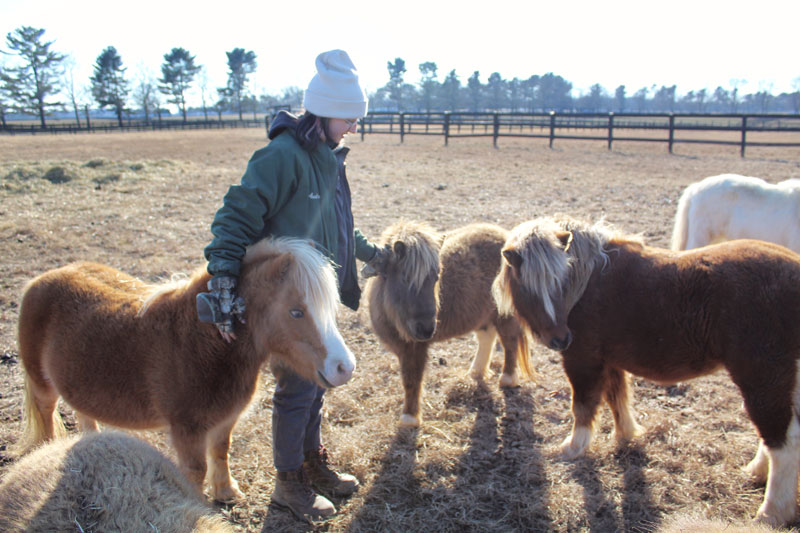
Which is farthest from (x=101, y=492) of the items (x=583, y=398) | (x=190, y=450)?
(x=583, y=398)

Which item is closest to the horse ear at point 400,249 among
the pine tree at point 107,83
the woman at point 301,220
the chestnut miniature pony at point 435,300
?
the chestnut miniature pony at point 435,300

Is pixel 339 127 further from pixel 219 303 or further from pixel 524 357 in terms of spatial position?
pixel 524 357

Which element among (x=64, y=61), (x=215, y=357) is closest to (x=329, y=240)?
(x=215, y=357)

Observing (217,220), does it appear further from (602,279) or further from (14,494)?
(602,279)

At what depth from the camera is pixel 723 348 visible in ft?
9.77

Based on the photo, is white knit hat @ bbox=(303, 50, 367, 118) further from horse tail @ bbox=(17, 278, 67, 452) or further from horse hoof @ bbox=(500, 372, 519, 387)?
horse hoof @ bbox=(500, 372, 519, 387)

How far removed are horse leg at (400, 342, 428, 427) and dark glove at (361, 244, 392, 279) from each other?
2.26 ft

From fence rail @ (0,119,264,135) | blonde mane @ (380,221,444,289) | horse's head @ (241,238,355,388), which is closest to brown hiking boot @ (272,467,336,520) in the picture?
horse's head @ (241,238,355,388)

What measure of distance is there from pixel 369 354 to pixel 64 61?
2856 inches

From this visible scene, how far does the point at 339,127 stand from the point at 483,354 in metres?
2.85

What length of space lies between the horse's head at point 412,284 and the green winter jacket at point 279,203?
937 millimetres

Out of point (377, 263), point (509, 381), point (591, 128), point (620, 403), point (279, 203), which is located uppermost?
point (591, 128)

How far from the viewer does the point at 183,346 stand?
2.70 m

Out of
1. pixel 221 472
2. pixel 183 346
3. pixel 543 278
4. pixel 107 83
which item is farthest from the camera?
pixel 107 83
